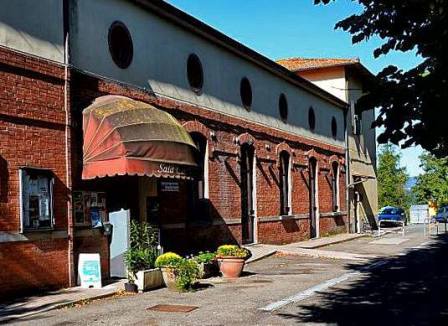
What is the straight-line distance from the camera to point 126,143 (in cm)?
1298

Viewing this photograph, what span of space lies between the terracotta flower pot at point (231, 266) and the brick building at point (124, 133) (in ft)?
6.84

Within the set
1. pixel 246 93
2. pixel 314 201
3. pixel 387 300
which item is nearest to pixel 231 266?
pixel 387 300

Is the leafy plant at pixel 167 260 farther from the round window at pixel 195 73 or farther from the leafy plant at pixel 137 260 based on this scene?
the round window at pixel 195 73

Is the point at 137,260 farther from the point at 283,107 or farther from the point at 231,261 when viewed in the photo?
the point at 283,107

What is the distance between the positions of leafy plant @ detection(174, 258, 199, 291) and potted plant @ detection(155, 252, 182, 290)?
0.10m

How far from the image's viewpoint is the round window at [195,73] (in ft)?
61.5

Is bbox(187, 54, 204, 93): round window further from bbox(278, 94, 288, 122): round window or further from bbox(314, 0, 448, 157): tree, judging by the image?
bbox(314, 0, 448, 157): tree

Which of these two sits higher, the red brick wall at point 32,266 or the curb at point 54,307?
the red brick wall at point 32,266

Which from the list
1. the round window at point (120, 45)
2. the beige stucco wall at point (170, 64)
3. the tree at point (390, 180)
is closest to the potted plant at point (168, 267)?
the beige stucco wall at point (170, 64)

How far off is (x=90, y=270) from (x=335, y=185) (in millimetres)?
21585

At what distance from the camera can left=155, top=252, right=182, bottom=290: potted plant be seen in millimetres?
12773

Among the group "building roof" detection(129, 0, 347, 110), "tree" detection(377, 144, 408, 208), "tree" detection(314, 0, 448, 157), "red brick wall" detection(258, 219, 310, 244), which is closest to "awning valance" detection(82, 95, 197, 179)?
"building roof" detection(129, 0, 347, 110)

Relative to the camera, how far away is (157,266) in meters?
13.1

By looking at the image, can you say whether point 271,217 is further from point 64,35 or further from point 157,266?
point 64,35
